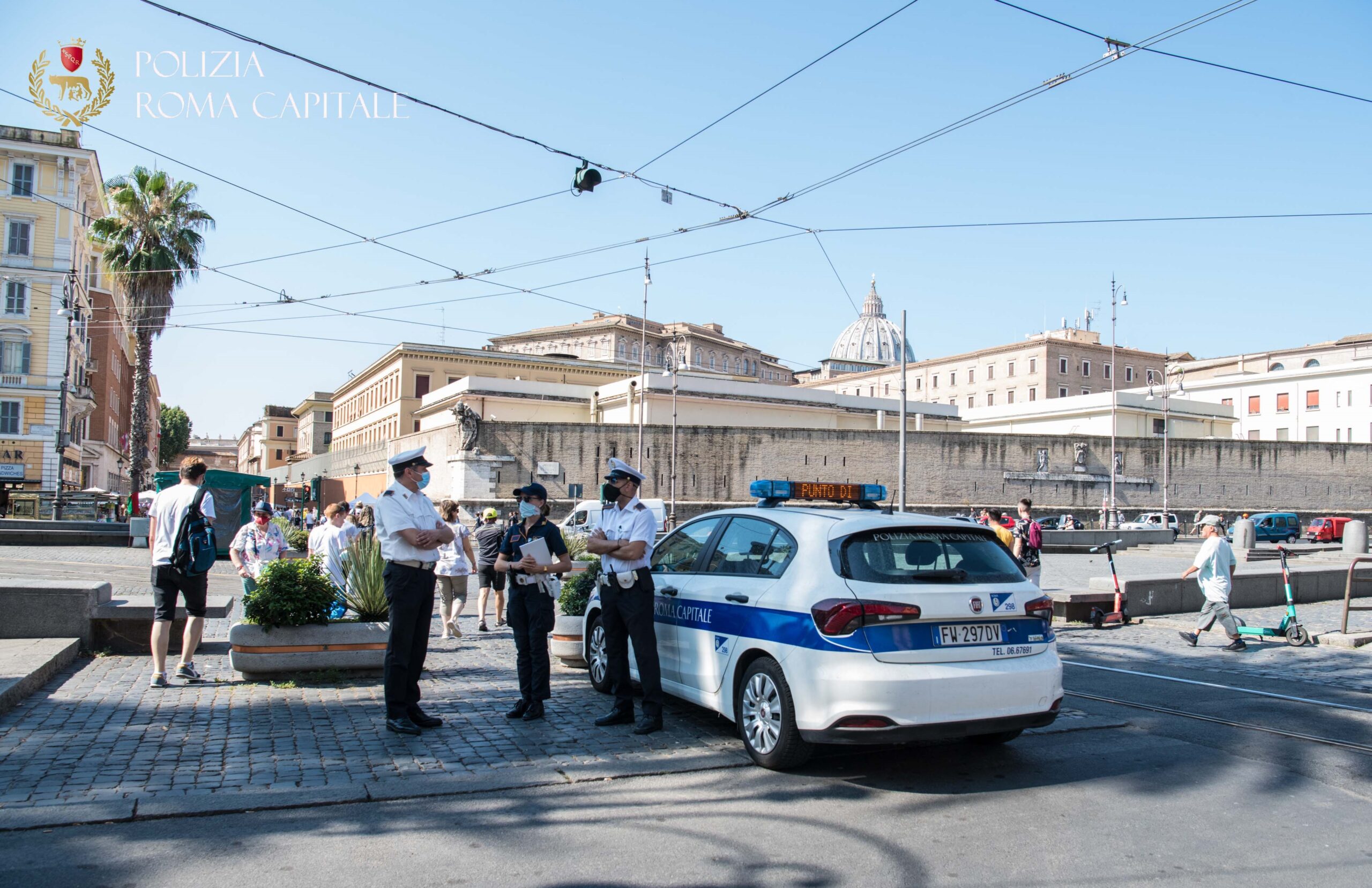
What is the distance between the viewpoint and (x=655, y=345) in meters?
113

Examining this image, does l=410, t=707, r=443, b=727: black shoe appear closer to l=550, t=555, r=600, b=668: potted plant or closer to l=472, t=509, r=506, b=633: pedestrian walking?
l=550, t=555, r=600, b=668: potted plant

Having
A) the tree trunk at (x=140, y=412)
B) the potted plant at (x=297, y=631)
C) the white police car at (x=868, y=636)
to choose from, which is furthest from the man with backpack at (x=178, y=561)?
the tree trunk at (x=140, y=412)

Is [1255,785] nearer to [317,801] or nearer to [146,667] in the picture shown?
[317,801]

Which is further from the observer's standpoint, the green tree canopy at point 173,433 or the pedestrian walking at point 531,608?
the green tree canopy at point 173,433

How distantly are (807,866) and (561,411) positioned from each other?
59.9 meters

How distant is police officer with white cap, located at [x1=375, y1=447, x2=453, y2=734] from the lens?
650cm

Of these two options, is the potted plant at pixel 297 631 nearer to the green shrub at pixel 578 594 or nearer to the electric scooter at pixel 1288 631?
the green shrub at pixel 578 594

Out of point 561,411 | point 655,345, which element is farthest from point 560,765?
point 655,345

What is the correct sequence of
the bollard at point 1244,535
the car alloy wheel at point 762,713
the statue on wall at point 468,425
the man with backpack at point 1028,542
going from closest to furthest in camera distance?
the car alloy wheel at point 762,713 → the man with backpack at point 1028,542 → the bollard at point 1244,535 → the statue on wall at point 468,425

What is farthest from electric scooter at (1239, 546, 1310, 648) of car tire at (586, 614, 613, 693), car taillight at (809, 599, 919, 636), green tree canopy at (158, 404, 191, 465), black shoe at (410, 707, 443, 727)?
green tree canopy at (158, 404, 191, 465)

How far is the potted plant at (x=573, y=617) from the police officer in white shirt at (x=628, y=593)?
6.89 feet

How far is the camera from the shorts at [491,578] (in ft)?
37.4

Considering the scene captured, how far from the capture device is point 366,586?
8.65m

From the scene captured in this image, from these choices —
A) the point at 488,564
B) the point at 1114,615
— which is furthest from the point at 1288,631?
the point at 488,564
